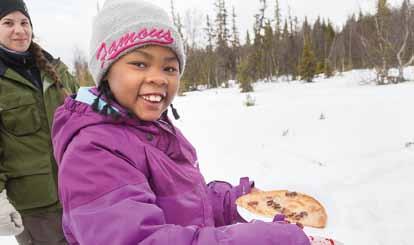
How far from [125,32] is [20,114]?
1.12m

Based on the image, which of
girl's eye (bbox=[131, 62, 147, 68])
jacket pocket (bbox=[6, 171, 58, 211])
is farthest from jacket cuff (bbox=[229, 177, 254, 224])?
jacket pocket (bbox=[6, 171, 58, 211])

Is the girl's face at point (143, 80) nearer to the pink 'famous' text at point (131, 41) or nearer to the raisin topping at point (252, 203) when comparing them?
the pink 'famous' text at point (131, 41)

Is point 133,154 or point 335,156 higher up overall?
point 133,154

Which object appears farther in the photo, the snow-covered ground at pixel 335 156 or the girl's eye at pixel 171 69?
the snow-covered ground at pixel 335 156

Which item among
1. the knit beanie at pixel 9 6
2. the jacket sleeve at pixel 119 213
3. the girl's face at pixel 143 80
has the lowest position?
the jacket sleeve at pixel 119 213

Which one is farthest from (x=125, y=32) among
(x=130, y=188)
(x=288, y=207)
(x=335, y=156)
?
(x=335, y=156)

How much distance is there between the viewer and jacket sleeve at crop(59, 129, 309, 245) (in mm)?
799

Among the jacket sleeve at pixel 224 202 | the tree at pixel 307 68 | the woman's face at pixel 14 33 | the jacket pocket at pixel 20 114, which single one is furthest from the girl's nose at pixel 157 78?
the tree at pixel 307 68

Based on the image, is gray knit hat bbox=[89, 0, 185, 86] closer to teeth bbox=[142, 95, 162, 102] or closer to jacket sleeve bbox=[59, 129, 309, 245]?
teeth bbox=[142, 95, 162, 102]

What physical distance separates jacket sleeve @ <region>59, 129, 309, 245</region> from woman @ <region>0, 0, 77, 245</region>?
118cm

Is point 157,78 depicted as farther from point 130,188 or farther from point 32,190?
point 32,190

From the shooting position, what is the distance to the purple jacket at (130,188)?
0.81 m

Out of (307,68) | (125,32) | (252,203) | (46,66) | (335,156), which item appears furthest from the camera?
(307,68)

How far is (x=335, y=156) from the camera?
14.0 ft
